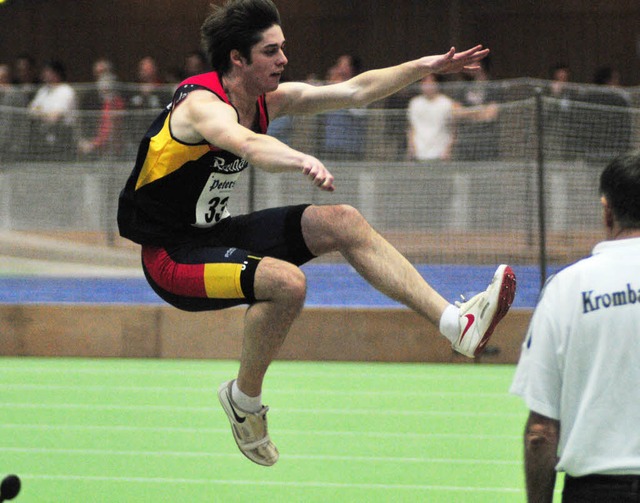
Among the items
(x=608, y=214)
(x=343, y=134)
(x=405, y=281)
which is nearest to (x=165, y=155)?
(x=405, y=281)

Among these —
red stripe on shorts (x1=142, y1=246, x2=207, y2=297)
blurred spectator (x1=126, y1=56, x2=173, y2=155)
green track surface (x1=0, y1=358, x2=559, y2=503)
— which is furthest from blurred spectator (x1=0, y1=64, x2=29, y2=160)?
red stripe on shorts (x1=142, y1=246, x2=207, y2=297)

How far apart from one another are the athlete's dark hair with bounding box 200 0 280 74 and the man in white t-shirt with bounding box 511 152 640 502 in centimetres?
239

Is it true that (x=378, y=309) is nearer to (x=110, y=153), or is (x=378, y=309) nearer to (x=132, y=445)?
(x=110, y=153)

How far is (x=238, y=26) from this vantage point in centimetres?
509

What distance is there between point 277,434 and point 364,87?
8.16 feet

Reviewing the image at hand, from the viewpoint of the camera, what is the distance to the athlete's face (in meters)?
5.06

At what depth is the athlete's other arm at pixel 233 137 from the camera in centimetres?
409

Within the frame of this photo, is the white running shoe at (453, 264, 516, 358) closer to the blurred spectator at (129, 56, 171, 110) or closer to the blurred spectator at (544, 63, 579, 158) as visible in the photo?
the blurred spectator at (544, 63, 579, 158)

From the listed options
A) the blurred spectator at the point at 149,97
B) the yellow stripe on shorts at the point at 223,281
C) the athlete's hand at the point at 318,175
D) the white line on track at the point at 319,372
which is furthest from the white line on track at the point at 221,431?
the blurred spectator at the point at 149,97

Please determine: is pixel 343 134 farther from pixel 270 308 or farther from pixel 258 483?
pixel 270 308

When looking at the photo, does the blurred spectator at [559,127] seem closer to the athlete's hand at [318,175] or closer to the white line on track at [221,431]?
the white line on track at [221,431]

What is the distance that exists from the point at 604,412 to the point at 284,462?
145 inches

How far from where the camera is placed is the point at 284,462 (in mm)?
6480

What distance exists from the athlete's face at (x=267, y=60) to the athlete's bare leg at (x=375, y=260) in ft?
1.96
